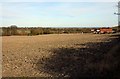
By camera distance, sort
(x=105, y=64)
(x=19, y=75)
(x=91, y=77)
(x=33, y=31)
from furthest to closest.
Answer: (x=33, y=31)
(x=19, y=75)
(x=105, y=64)
(x=91, y=77)

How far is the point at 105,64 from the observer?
1284 centimetres

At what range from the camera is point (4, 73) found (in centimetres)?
1470

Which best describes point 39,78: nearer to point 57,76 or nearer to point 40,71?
point 57,76

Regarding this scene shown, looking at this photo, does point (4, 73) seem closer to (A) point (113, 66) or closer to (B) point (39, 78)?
(B) point (39, 78)

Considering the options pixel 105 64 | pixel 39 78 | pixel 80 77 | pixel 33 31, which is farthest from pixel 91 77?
pixel 33 31

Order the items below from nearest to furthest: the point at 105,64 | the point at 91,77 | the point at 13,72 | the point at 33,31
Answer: the point at 91,77, the point at 105,64, the point at 13,72, the point at 33,31

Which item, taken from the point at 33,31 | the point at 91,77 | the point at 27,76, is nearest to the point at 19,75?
the point at 27,76

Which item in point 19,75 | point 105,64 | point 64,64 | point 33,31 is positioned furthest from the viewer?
point 33,31

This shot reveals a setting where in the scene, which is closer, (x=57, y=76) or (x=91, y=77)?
(x=91, y=77)

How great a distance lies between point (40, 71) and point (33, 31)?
267ft

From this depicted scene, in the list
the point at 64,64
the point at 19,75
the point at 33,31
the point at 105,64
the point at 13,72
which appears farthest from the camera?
the point at 33,31

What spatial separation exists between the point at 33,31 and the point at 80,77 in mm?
84460

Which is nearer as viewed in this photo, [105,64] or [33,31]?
[105,64]

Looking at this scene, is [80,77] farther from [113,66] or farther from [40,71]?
[40,71]
